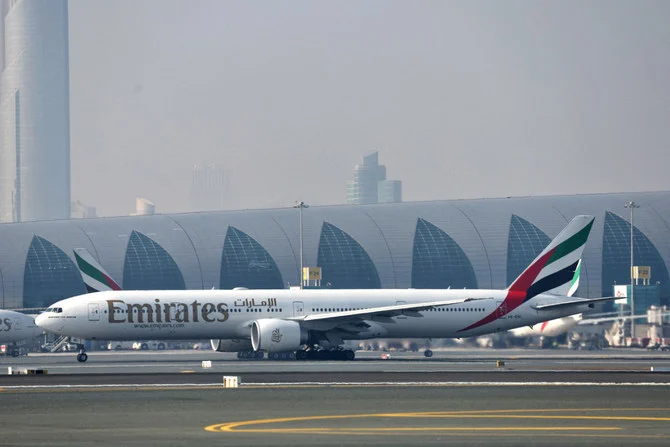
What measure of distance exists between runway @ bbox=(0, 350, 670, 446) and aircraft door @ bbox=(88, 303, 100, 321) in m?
12.3

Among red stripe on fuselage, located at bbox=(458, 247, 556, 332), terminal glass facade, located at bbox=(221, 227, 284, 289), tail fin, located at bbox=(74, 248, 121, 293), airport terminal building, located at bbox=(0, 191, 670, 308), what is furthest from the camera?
terminal glass facade, located at bbox=(221, 227, 284, 289)

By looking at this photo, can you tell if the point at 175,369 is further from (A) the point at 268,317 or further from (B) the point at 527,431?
(B) the point at 527,431

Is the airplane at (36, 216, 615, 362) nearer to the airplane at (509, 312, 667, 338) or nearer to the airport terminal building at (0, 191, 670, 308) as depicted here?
the airplane at (509, 312, 667, 338)

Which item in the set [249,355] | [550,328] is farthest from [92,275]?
[550,328]

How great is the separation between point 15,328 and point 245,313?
24808 mm

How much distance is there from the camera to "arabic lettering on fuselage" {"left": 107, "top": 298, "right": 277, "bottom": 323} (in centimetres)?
6850

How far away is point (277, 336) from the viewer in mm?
67938

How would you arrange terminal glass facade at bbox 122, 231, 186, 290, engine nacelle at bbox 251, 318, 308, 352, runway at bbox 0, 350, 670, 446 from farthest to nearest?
terminal glass facade at bbox 122, 231, 186, 290 → engine nacelle at bbox 251, 318, 308, 352 → runway at bbox 0, 350, 670, 446

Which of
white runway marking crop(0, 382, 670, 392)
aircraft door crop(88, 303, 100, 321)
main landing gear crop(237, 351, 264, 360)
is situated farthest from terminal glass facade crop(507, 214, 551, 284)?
white runway marking crop(0, 382, 670, 392)

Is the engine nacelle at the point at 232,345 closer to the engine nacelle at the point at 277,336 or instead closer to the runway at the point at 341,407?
the engine nacelle at the point at 277,336

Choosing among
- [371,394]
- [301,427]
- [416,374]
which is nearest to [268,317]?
[416,374]

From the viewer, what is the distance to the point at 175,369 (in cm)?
5869

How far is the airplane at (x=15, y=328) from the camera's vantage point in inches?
3449

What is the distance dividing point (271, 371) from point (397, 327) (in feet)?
61.0
